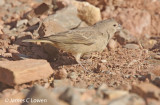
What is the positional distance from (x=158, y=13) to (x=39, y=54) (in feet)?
12.5

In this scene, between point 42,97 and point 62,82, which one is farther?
point 62,82

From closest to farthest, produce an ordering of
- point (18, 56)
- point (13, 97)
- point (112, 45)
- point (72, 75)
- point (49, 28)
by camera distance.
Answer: point (13, 97) < point (72, 75) < point (18, 56) < point (49, 28) < point (112, 45)

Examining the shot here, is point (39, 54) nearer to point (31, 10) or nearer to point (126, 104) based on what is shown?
point (31, 10)

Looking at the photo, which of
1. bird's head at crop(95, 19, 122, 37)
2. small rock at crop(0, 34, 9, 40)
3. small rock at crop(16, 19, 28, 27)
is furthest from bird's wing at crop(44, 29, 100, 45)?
small rock at crop(16, 19, 28, 27)

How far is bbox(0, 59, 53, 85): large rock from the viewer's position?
16.1ft

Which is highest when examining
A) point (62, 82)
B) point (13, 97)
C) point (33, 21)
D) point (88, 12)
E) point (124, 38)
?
point (88, 12)

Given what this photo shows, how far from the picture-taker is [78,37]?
6.48 m

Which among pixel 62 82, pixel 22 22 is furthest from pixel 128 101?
pixel 22 22

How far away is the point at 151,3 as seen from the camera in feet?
29.8

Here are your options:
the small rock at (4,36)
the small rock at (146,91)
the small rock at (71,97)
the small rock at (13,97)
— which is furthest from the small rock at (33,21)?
the small rock at (71,97)

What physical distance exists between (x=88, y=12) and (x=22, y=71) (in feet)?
12.3

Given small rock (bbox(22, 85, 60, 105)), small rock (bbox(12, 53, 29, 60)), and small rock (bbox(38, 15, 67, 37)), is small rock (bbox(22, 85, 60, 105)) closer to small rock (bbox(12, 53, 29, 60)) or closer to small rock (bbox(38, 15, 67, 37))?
small rock (bbox(12, 53, 29, 60))

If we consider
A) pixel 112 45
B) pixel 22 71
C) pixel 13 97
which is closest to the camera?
pixel 13 97

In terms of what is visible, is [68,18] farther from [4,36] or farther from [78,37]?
[4,36]
